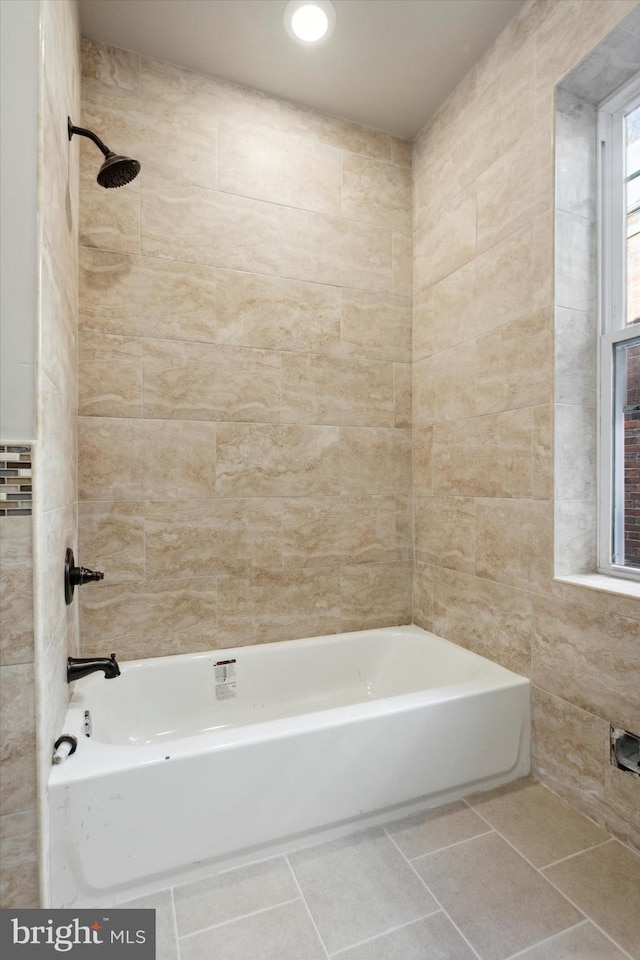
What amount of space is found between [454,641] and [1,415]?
1893mm

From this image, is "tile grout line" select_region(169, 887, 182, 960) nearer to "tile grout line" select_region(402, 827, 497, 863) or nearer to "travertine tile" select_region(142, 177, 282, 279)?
"tile grout line" select_region(402, 827, 497, 863)

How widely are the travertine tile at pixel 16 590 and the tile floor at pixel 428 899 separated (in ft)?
2.55

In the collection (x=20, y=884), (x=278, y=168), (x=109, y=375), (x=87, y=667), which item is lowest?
(x=20, y=884)

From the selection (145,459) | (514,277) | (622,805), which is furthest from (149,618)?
(514,277)

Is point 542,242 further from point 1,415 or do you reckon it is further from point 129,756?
point 129,756

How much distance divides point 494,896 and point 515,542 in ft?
3.45

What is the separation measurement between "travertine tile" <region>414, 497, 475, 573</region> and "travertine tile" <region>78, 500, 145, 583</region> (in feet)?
4.23

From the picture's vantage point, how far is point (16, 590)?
1.02 meters

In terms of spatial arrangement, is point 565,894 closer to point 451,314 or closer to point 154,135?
point 451,314

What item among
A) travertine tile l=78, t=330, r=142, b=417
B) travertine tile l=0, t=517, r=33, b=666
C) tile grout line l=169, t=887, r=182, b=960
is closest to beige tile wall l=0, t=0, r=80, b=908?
travertine tile l=0, t=517, r=33, b=666

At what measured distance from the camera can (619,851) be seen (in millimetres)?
1407

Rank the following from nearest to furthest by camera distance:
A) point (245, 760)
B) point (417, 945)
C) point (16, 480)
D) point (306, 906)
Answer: point (16, 480), point (417, 945), point (306, 906), point (245, 760)

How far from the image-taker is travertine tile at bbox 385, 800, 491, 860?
143 cm

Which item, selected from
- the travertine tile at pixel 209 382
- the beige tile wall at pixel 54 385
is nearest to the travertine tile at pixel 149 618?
the beige tile wall at pixel 54 385
